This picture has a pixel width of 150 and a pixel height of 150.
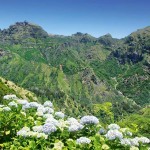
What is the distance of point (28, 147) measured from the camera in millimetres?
11633

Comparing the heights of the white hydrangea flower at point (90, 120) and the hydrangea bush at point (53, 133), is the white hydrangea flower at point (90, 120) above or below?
above

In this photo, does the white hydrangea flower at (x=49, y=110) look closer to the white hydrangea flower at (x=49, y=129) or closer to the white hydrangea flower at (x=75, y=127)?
the white hydrangea flower at (x=75, y=127)

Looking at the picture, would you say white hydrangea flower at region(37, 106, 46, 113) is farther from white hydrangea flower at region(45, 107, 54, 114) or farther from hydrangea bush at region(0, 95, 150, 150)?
white hydrangea flower at region(45, 107, 54, 114)

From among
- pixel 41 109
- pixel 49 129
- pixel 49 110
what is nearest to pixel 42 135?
pixel 49 129

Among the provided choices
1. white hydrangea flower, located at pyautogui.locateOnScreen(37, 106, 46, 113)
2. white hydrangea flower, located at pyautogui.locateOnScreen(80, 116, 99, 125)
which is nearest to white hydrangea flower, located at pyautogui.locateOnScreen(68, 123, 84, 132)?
white hydrangea flower, located at pyautogui.locateOnScreen(80, 116, 99, 125)

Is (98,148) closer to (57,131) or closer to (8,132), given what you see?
(57,131)

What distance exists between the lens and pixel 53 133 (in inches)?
501

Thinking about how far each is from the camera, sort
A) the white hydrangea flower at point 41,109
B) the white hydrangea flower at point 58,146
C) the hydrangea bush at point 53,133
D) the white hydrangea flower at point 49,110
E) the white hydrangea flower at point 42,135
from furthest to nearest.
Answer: the white hydrangea flower at point 49,110
the white hydrangea flower at point 41,109
the white hydrangea flower at point 42,135
the hydrangea bush at point 53,133
the white hydrangea flower at point 58,146

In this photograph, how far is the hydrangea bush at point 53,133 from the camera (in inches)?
464

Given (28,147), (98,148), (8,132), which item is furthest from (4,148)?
(98,148)

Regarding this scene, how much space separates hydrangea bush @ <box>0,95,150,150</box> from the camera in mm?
11797

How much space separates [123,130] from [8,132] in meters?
4.43

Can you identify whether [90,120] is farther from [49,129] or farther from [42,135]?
[42,135]

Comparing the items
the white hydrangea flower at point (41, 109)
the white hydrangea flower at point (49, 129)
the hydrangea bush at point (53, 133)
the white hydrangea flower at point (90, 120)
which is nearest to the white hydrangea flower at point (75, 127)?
the hydrangea bush at point (53, 133)
